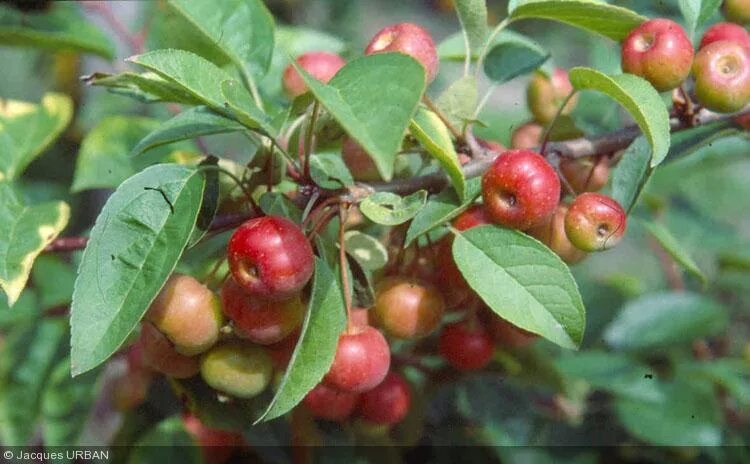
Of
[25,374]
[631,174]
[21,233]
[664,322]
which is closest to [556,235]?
[631,174]

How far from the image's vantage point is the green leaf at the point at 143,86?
3.00ft

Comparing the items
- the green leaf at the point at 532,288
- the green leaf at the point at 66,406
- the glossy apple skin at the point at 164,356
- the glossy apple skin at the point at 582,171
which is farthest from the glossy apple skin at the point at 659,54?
the green leaf at the point at 66,406

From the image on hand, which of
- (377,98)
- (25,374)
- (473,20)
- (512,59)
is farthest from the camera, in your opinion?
(25,374)

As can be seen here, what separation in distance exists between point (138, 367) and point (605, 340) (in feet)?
2.92

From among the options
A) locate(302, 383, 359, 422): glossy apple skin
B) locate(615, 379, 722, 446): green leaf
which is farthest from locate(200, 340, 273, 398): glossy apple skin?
locate(615, 379, 722, 446): green leaf

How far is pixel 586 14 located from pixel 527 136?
28 centimetres

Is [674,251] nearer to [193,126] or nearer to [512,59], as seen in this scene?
[512,59]

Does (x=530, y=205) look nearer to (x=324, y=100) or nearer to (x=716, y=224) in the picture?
(x=324, y=100)

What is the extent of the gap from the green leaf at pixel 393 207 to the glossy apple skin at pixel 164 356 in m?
0.27

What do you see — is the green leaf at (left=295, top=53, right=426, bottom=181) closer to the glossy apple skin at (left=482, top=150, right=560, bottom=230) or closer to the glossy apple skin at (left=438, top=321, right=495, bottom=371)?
the glossy apple skin at (left=482, top=150, right=560, bottom=230)

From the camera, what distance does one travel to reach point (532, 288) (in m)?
0.91

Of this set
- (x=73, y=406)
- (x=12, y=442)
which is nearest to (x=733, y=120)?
(x=73, y=406)

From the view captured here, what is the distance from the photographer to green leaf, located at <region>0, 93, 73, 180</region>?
4.23 feet

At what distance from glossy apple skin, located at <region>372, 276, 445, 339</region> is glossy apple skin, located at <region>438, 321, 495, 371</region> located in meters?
0.11
